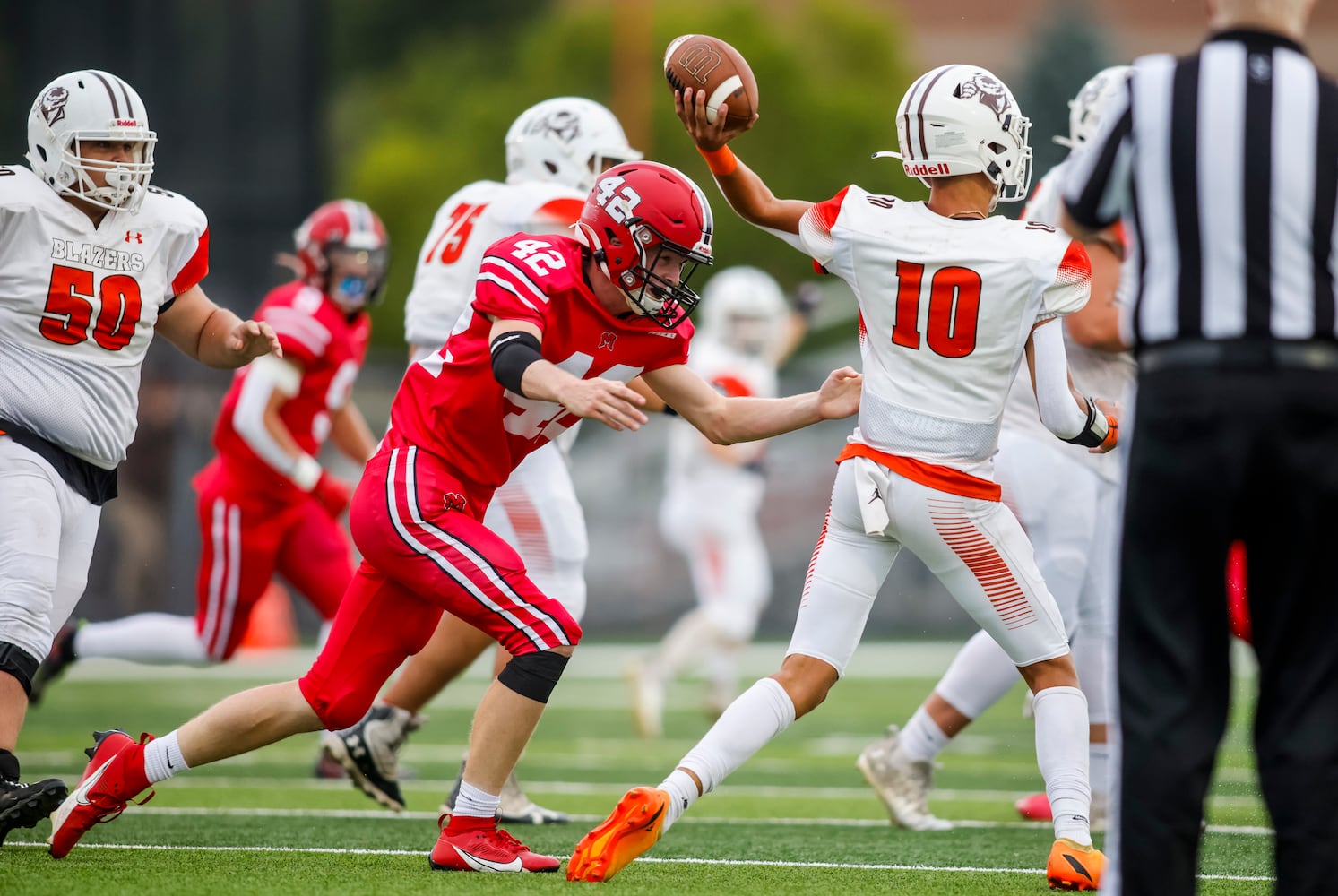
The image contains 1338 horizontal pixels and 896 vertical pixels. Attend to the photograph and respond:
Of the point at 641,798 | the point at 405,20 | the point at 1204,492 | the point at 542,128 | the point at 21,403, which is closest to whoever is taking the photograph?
the point at 1204,492

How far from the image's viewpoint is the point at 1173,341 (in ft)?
8.60

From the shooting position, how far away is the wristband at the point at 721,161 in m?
4.15

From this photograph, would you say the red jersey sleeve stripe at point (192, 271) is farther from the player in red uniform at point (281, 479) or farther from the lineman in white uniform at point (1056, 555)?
the lineman in white uniform at point (1056, 555)

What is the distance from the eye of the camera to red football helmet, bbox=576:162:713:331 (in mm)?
3975

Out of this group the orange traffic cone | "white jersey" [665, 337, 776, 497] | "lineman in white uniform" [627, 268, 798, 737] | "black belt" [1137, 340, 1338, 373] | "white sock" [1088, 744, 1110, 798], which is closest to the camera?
"black belt" [1137, 340, 1338, 373]

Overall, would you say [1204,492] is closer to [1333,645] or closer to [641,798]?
[1333,645]

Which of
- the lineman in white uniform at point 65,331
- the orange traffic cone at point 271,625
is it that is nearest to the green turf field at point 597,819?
the lineman in white uniform at point 65,331

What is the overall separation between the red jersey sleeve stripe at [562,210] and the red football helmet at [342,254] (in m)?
1.70

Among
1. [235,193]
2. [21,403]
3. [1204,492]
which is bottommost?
[235,193]

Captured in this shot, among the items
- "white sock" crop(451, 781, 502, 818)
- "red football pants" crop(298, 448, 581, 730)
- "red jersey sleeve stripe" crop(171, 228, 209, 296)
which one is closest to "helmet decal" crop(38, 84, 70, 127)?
"red jersey sleeve stripe" crop(171, 228, 209, 296)

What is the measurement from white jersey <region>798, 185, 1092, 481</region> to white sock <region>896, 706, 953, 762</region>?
132cm

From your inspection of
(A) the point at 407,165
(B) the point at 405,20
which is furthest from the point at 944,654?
(B) the point at 405,20

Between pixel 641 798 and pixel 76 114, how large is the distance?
2394 mm

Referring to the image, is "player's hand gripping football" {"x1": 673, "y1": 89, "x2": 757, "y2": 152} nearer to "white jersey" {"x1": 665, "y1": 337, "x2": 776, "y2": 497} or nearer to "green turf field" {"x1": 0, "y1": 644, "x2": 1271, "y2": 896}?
"green turf field" {"x1": 0, "y1": 644, "x2": 1271, "y2": 896}
